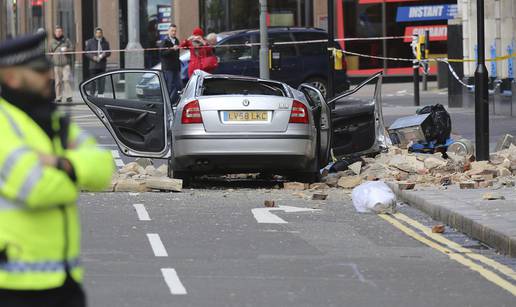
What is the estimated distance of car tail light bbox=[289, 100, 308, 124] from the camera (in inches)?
600

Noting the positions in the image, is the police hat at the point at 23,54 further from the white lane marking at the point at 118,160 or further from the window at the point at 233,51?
the window at the point at 233,51

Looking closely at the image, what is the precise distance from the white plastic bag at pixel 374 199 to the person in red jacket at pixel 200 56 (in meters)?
14.2

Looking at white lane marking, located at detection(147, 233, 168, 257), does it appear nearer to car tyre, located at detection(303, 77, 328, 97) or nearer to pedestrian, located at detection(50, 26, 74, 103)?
car tyre, located at detection(303, 77, 328, 97)

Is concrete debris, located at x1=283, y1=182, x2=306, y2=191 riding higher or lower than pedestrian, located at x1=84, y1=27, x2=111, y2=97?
lower

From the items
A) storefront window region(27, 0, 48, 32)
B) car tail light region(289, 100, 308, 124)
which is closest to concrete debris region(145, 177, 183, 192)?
car tail light region(289, 100, 308, 124)

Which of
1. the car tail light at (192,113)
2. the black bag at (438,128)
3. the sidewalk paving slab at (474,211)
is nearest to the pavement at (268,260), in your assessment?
the sidewalk paving slab at (474,211)

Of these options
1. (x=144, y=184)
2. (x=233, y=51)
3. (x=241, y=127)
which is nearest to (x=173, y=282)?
(x=241, y=127)

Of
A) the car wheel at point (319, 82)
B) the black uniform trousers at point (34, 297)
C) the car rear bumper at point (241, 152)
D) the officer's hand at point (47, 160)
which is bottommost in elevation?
the car rear bumper at point (241, 152)

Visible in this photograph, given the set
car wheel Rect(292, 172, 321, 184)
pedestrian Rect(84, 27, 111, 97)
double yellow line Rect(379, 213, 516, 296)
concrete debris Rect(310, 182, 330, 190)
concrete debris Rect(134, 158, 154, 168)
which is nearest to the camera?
double yellow line Rect(379, 213, 516, 296)

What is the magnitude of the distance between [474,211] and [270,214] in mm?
1994

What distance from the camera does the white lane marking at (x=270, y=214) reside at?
12.6 metres

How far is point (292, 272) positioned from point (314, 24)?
3268 centimetres

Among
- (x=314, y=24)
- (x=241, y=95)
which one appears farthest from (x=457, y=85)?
(x=241, y=95)

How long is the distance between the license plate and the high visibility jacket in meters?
10.5
